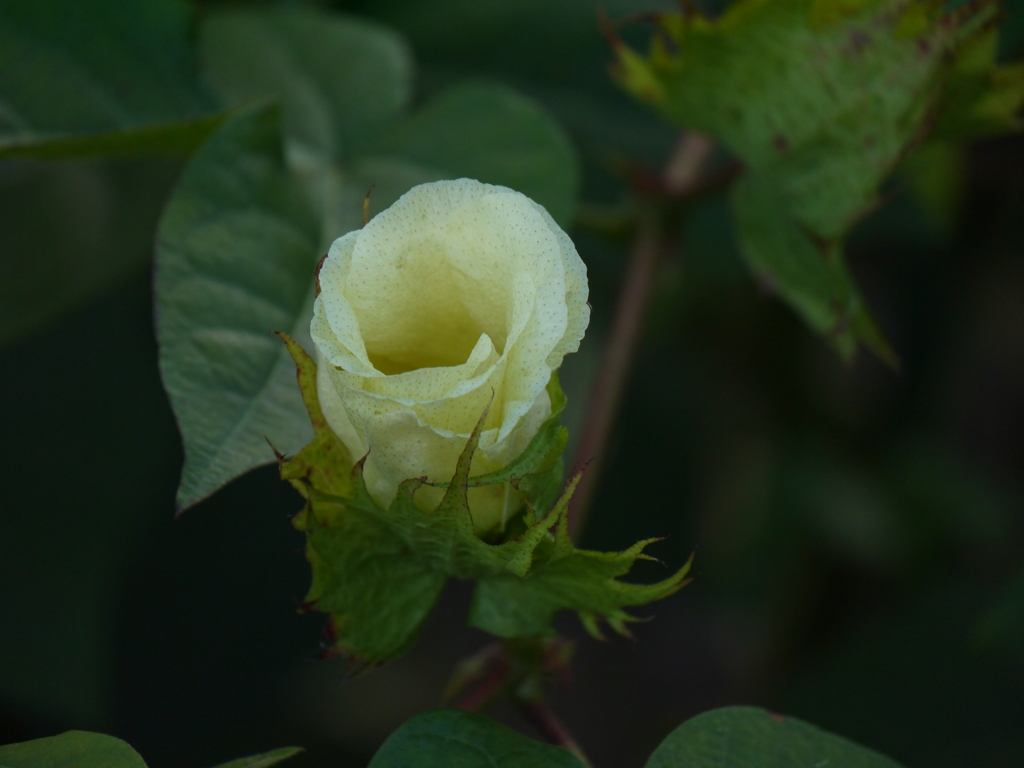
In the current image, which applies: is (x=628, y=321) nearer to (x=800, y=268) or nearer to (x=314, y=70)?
(x=800, y=268)

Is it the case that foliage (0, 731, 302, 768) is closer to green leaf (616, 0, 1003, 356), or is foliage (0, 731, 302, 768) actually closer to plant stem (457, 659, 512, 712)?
plant stem (457, 659, 512, 712)

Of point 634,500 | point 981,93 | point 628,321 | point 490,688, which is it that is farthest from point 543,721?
point 634,500

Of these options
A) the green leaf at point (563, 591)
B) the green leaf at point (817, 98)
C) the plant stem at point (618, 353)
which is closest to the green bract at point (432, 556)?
the green leaf at point (563, 591)

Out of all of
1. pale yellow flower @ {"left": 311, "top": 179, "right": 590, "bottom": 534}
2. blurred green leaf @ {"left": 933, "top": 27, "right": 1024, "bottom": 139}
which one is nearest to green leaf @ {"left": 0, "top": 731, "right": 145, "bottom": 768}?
pale yellow flower @ {"left": 311, "top": 179, "right": 590, "bottom": 534}

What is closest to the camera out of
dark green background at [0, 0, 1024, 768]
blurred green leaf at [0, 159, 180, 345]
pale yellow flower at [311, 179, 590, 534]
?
pale yellow flower at [311, 179, 590, 534]

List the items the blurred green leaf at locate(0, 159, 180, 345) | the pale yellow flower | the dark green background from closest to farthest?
the pale yellow flower, the blurred green leaf at locate(0, 159, 180, 345), the dark green background

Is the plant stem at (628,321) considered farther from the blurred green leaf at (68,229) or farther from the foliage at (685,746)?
the blurred green leaf at (68,229)

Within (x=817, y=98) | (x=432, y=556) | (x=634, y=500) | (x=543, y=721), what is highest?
(x=817, y=98)
